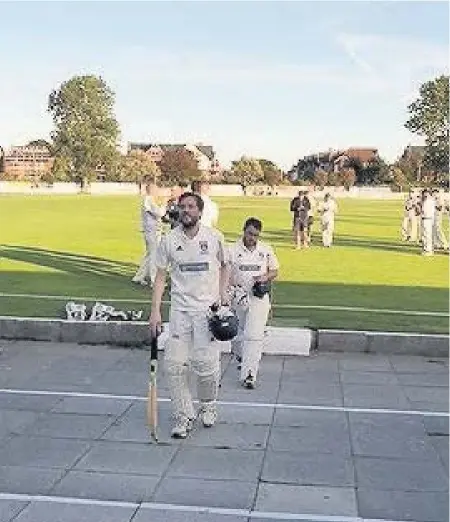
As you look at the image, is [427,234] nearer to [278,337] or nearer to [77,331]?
[278,337]

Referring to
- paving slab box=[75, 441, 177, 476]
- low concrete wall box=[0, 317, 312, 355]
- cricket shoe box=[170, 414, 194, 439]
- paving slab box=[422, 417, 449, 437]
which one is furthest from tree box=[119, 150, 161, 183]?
paving slab box=[75, 441, 177, 476]

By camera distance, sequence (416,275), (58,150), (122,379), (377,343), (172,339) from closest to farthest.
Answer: (172,339) < (122,379) < (377,343) < (416,275) < (58,150)

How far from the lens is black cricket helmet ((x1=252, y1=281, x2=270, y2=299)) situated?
8.79 metres

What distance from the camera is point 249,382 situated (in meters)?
8.70

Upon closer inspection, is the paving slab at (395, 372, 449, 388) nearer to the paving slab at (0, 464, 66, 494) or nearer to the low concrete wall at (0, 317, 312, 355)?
the low concrete wall at (0, 317, 312, 355)

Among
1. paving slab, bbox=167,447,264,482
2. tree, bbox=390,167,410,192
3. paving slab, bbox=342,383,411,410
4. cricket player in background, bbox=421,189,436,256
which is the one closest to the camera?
paving slab, bbox=167,447,264,482

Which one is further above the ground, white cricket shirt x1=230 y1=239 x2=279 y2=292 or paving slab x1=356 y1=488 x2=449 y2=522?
white cricket shirt x1=230 y1=239 x2=279 y2=292

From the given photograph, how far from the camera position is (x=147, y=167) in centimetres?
11100

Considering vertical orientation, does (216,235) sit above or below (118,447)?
above

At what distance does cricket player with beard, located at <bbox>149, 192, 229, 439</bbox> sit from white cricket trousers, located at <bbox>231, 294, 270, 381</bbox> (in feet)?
5.16

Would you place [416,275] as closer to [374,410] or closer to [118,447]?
[374,410]

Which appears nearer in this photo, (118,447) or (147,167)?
(118,447)

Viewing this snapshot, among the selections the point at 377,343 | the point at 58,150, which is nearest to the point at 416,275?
the point at 377,343

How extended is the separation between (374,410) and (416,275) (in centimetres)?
1063
